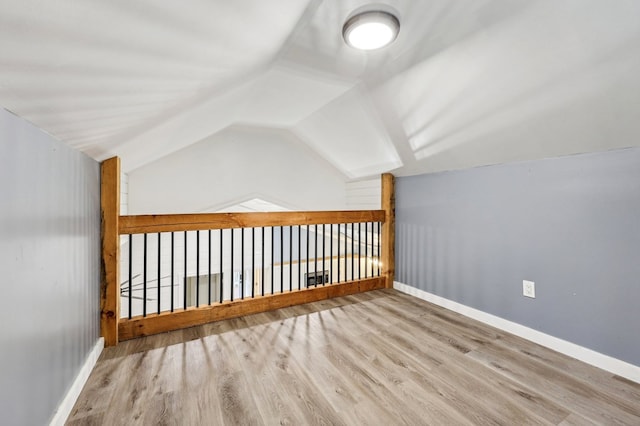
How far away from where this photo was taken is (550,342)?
2.13 metres

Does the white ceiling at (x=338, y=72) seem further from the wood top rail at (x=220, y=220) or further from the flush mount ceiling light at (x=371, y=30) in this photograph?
the wood top rail at (x=220, y=220)

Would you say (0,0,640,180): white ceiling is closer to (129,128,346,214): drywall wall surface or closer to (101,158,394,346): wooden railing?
(101,158,394,346): wooden railing

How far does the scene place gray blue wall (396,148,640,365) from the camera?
181cm

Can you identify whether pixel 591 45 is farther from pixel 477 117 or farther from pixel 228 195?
pixel 228 195

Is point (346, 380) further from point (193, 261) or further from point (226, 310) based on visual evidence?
point (193, 261)

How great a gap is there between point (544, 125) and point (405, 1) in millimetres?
1230

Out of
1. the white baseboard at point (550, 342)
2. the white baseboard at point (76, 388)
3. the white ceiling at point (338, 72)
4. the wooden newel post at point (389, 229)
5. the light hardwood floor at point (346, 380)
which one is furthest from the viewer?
the wooden newel post at point (389, 229)

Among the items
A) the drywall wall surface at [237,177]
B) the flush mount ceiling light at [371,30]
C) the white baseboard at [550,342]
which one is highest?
the flush mount ceiling light at [371,30]

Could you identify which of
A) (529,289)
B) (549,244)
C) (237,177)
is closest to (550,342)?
(529,289)

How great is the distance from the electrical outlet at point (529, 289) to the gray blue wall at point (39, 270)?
2906 millimetres

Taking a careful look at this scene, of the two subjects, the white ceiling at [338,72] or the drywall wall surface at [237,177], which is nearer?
the white ceiling at [338,72]

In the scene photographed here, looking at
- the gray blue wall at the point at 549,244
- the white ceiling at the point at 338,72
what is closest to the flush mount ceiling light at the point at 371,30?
the white ceiling at the point at 338,72

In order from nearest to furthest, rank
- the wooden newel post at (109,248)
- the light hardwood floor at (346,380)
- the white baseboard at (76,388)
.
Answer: the white baseboard at (76,388) → the light hardwood floor at (346,380) → the wooden newel post at (109,248)

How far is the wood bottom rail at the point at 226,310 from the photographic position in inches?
89.1
